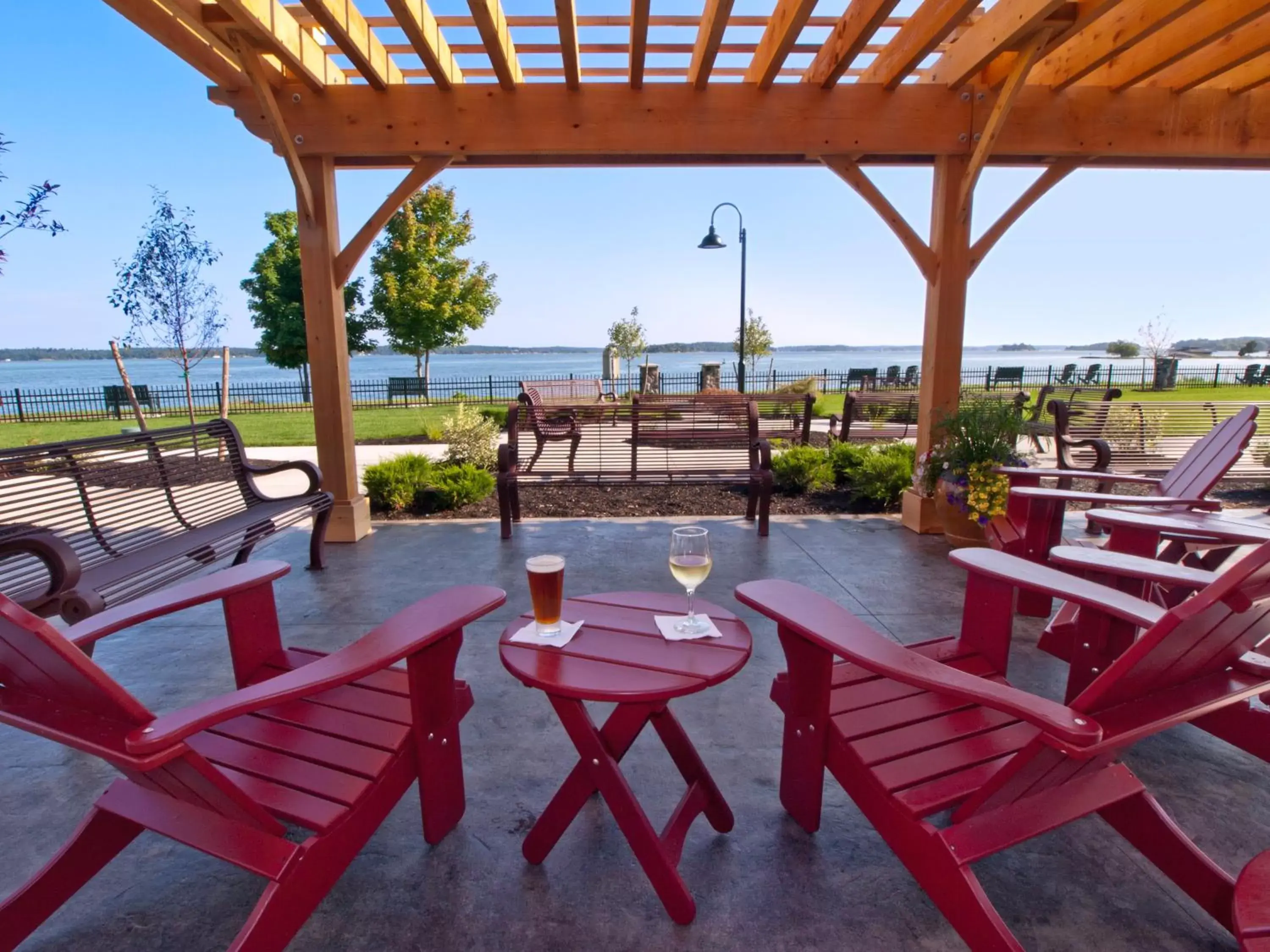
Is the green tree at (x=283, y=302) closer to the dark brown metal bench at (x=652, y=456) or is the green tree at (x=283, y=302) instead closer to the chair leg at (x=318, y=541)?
the dark brown metal bench at (x=652, y=456)

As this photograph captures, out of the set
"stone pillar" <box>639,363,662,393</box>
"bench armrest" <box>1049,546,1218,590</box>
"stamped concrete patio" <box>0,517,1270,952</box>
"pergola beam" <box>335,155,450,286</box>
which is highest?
"pergola beam" <box>335,155,450,286</box>

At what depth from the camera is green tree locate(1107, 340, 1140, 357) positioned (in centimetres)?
3023

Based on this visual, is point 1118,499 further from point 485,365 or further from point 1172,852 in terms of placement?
point 485,365

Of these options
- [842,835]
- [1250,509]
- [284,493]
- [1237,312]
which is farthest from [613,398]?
[1237,312]

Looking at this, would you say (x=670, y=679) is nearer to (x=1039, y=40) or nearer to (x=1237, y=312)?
(x=1039, y=40)

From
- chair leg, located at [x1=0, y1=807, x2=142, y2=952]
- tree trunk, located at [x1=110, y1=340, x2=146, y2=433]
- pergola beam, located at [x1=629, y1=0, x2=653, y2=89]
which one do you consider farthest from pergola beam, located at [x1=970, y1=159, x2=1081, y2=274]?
tree trunk, located at [x1=110, y1=340, x2=146, y2=433]

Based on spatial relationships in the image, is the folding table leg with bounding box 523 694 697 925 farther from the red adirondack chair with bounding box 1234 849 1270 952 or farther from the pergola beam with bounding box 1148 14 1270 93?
the pergola beam with bounding box 1148 14 1270 93

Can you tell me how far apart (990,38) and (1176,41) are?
113 centimetres

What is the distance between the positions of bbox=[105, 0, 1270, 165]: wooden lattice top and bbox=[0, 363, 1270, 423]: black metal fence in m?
8.53

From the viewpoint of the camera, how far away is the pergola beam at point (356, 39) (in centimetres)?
326

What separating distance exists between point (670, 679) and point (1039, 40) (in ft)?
13.8

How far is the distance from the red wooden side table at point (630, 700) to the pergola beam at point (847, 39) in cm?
334

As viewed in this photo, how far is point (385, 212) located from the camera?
4.37 meters

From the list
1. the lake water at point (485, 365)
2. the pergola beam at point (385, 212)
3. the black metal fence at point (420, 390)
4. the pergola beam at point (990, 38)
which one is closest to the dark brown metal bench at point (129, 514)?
the pergola beam at point (385, 212)
